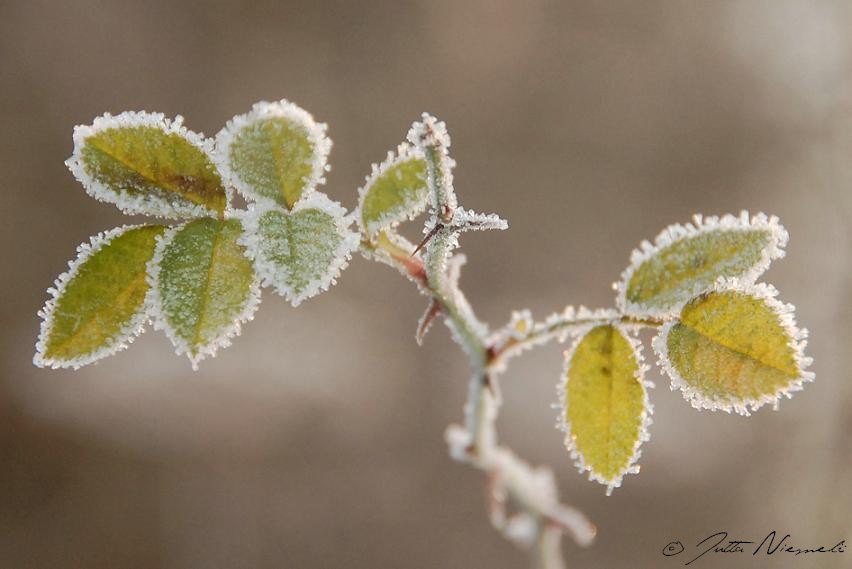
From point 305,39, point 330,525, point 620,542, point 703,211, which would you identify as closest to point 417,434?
point 330,525

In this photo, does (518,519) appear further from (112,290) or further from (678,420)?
(678,420)

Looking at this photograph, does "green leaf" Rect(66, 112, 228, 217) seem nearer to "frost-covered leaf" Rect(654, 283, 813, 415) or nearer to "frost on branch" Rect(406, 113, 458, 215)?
"frost on branch" Rect(406, 113, 458, 215)

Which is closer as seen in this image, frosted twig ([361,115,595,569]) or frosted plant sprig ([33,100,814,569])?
frosted twig ([361,115,595,569])

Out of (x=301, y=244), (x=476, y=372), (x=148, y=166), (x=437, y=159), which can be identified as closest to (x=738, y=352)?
(x=476, y=372)

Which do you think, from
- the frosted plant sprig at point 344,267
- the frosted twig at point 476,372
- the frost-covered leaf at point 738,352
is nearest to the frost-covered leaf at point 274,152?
the frosted plant sprig at point 344,267

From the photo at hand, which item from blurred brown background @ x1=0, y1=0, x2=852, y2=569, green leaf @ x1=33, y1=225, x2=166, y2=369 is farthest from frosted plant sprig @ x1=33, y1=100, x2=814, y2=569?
blurred brown background @ x1=0, y1=0, x2=852, y2=569

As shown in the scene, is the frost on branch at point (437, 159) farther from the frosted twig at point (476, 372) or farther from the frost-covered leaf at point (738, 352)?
the frost-covered leaf at point (738, 352)
